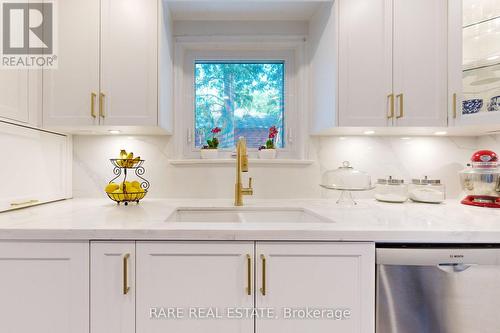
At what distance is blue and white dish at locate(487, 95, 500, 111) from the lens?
126cm

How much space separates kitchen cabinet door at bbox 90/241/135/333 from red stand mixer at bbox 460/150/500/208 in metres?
1.81

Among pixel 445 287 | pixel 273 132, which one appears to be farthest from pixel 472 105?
pixel 273 132

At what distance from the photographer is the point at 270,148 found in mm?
1723

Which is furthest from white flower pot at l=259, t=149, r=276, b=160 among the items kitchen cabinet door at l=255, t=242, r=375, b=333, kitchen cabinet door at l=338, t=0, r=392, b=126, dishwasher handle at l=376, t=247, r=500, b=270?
dishwasher handle at l=376, t=247, r=500, b=270

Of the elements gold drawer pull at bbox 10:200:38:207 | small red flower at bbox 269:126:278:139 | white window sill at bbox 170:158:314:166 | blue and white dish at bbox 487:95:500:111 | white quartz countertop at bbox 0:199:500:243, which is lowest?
white quartz countertop at bbox 0:199:500:243

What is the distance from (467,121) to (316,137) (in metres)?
0.79

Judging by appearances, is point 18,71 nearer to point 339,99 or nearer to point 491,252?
point 339,99

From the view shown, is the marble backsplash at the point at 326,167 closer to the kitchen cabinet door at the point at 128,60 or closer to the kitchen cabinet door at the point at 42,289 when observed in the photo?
the kitchen cabinet door at the point at 128,60

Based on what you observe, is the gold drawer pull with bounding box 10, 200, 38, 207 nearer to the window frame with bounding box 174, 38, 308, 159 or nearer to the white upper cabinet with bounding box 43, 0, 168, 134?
the white upper cabinet with bounding box 43, 0, 168, 134

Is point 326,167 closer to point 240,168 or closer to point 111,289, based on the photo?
point 240,168

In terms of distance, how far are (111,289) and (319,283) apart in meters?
0.77

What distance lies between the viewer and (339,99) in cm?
137

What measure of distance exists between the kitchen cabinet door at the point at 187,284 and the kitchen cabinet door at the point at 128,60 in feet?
2.43

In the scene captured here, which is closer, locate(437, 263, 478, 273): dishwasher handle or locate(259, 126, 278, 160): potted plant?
locate(437, 263, 478, 273): dishwasher handle
